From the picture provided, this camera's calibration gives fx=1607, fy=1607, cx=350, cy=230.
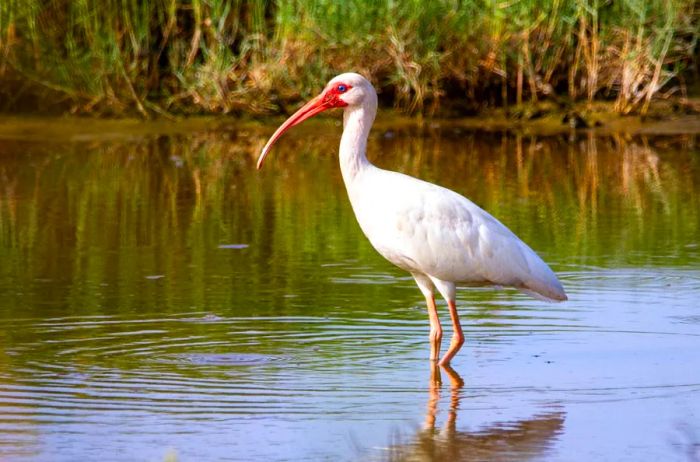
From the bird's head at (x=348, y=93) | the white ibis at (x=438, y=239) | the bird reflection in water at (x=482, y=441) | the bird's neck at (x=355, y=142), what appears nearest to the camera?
the bird reflection in water at (x=482, y=441)

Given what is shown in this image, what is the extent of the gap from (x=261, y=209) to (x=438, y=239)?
4707 millimetres

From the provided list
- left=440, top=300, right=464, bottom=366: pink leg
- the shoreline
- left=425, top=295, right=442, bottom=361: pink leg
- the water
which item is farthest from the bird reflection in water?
the shoreline

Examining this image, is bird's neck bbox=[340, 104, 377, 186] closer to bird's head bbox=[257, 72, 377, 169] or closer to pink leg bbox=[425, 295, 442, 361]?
bird's head bbox=[257, 72, 377, 169]

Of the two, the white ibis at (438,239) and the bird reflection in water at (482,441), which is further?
the white ibis at (438,239)

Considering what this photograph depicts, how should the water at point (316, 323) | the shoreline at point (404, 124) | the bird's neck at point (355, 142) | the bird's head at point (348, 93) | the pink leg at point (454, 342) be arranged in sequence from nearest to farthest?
1. the water at point (316, 323)
2. the pink leg at point (454, 342)
3. the bird's neck at point (355, 142)
4. the bird's head at point (348, 93)
5. the shoreline at point (404, 124)

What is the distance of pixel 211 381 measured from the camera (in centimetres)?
691

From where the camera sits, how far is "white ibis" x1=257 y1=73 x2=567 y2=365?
24.5 ft

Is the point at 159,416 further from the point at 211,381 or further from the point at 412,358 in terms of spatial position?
the point at 412,358

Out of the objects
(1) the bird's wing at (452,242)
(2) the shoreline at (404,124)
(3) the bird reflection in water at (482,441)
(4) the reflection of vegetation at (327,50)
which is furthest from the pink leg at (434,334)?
(2) the shoreline at (404,124)

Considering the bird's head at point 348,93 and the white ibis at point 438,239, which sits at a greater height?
the bird's head at point 348,93

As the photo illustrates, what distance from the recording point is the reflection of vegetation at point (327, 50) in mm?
16312

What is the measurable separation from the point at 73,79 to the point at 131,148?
178 cm

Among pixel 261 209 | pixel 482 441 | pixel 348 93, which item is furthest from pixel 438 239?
pixel 261 209

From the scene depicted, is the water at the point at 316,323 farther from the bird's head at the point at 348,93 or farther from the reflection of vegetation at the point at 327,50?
the reflection of vegetation at the point at 327,50
